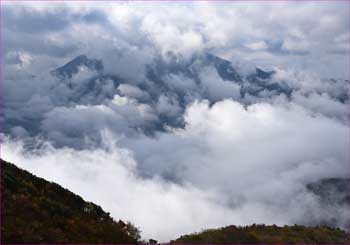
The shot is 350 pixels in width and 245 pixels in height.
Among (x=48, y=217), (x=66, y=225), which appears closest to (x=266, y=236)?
(x=66, y=225)

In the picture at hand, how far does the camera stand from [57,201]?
2353cm

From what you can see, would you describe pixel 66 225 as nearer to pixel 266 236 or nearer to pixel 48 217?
pixel 48 217

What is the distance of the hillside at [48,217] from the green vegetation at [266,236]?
3605 millimetres

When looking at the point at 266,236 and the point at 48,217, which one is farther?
the point at 266,236

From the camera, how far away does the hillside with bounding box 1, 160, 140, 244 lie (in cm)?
1859

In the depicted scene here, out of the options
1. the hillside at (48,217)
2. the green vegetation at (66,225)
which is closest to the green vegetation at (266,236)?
the green vegetation at (66,225)

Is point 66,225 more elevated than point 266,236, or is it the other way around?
point 266,236

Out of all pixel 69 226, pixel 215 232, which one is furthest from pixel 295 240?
pixel 69 226

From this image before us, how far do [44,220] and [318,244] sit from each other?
599 inches

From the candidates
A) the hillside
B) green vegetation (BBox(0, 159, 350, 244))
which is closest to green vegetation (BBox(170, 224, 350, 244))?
→ green vegetation (BBox(0, 159, 350, 244))

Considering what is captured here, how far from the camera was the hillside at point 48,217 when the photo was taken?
18.6 metres

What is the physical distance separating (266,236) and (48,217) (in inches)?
458

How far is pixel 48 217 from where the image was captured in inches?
803

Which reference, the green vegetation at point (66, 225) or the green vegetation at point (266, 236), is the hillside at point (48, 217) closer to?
the green vegetation at point (66, 225)
